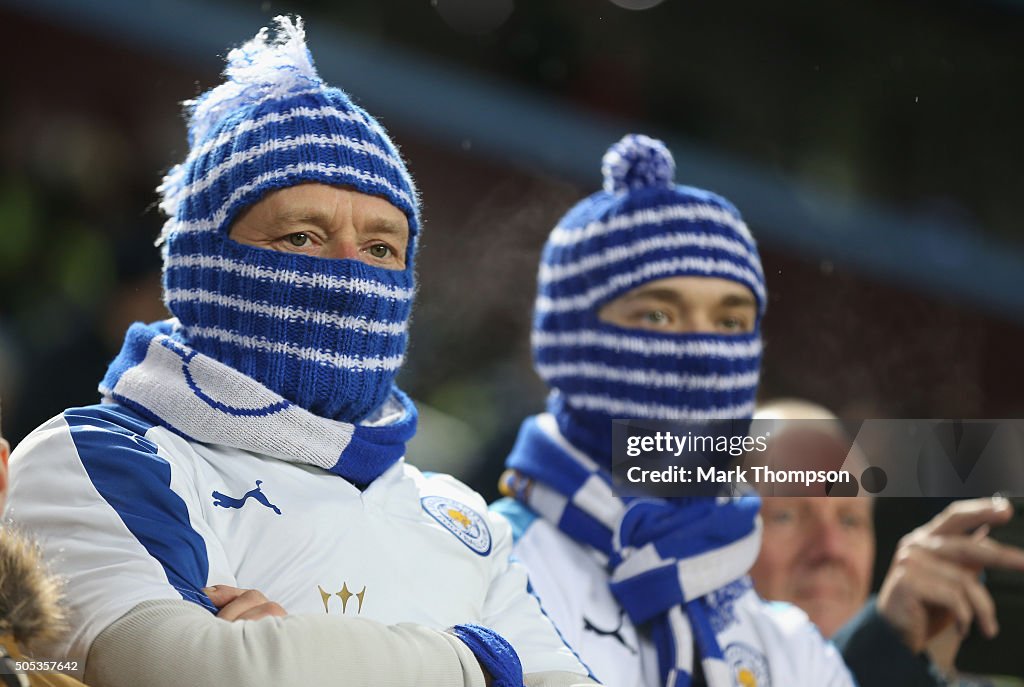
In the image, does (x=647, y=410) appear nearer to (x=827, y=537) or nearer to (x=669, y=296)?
(x=669, y=296)

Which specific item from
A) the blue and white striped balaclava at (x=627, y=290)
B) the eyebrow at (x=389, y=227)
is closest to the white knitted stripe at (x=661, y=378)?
the blue and white striped balaclava at (x=627, y=290)

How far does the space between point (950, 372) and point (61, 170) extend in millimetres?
3745

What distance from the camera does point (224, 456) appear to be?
7.46 ft

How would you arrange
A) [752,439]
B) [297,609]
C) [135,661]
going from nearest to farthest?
[135,661]
[297,609]
[752,439]

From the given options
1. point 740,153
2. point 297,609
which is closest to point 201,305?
point 297,609

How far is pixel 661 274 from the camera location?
130 inches

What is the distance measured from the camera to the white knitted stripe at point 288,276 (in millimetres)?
2377

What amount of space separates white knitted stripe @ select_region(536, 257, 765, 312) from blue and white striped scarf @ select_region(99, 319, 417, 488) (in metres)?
1.09

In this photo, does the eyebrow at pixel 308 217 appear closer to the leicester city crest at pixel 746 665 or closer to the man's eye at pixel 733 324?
the man's eye at pixel 733 324

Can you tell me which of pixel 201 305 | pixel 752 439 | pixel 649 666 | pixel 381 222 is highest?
pixel 381 222

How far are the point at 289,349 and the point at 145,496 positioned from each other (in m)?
0.41

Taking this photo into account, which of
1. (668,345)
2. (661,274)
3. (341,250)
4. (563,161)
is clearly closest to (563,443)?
(668,345)

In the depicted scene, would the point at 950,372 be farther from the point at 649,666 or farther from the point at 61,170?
the point at 61,170

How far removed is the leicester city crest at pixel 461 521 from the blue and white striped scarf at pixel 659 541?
0.64 metres
